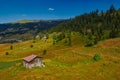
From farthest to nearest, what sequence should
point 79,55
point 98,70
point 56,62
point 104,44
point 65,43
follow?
point 65,43 < point 104,44 < point 79,55 < point 56,62 < point 98,70

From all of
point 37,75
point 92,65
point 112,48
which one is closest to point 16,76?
point 37,75

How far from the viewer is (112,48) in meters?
106

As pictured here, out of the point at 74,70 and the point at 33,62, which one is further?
the point at 33,62

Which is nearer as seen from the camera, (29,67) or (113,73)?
(113,73)

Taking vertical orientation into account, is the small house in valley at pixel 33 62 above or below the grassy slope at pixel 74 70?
above

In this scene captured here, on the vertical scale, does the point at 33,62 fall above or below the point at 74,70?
above

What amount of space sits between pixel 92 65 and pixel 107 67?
5.74 m

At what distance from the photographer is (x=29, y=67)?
8419 centimetres

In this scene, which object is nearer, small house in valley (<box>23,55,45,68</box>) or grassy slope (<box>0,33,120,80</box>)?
grassy slope (<box>0,33,120,80</box>)

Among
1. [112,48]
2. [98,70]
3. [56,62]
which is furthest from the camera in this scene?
[112,48]

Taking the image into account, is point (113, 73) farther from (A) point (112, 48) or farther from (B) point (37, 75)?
(A) point (112, 48)

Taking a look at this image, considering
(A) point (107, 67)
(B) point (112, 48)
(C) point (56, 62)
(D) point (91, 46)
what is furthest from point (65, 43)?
(A) point (107, 67)

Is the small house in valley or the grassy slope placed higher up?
the small house in valley

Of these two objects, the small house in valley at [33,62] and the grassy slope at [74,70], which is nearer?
the grassy slope at [74,70]
